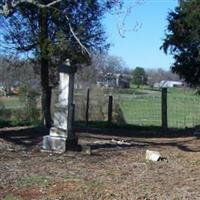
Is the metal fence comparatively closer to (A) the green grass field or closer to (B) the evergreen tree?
(A) the green grass field

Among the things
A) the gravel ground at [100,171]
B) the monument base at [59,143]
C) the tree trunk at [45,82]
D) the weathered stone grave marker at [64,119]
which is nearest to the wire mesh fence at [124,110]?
the tree trunk at [45,82]

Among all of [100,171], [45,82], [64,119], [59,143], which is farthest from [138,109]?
[100,171]

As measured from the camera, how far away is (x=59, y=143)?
520 inches

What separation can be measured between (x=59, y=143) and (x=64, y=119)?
0.67 metres

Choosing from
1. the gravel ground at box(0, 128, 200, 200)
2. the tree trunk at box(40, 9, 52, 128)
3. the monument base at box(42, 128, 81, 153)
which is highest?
the tree trunk at box(40, 9, 52, 128)

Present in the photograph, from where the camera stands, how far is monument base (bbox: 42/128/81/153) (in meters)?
13.1

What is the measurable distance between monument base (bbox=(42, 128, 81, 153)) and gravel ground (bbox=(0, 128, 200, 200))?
27cm

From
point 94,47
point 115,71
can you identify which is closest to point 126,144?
point 94,47

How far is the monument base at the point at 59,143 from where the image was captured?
13.1 metres

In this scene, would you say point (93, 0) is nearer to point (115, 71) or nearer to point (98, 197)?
point (98, 197)

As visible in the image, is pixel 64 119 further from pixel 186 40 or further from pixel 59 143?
pixel 186 40

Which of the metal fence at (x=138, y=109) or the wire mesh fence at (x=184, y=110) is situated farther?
the wire mesh fence at (x=184, y=110)

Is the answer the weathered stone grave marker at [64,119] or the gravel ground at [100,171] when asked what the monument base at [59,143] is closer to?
the weathered stone grave marker at [64,119]

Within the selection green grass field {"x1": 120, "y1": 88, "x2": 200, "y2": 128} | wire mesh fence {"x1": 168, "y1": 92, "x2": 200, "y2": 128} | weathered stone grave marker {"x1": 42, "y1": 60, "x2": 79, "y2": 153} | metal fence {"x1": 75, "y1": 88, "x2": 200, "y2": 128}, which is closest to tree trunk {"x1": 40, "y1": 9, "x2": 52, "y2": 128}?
weathered stone grave marker {"x1": 42, "y1": 60, "x2": 79, "y2": 153}
